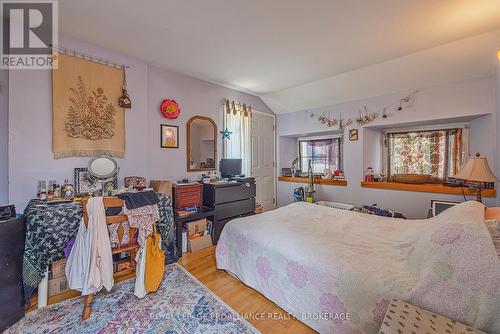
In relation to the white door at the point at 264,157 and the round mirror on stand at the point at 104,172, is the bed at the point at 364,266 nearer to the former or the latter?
the round mirror on stand at the point at 104,172

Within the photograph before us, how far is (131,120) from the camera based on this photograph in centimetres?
272

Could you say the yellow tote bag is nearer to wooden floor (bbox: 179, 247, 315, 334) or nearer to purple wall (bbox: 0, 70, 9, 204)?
wooden floor (bbox: 179, 247, 315, 334)

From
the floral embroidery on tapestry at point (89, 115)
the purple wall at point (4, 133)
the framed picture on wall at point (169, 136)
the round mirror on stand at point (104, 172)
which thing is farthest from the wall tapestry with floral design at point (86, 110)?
the framed picture on wall at point (169, 136)

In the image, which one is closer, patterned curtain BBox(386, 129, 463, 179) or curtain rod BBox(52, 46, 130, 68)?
curtain rod BBox(52, 46, 130, 68)

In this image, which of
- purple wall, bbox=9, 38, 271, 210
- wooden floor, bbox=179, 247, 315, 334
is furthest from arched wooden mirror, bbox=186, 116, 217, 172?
wooden floor, bbox=179, 247, 315, 334

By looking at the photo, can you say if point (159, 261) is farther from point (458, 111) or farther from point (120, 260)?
point (458, 111)

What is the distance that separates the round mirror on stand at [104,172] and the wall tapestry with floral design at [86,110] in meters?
0.11

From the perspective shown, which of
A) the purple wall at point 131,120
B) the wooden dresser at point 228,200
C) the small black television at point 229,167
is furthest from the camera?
the small black television at point 229,167

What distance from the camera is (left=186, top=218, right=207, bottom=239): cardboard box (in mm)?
2816

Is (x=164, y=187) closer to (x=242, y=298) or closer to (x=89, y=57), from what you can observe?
(x=242, y=298)

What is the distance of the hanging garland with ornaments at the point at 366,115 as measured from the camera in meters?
3.12

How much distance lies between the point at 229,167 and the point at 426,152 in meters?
3.17

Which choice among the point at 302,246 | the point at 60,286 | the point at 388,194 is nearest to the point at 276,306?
the point at 302,246

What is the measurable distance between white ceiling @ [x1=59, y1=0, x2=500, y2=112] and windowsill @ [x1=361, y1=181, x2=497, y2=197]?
1417 millimetres
